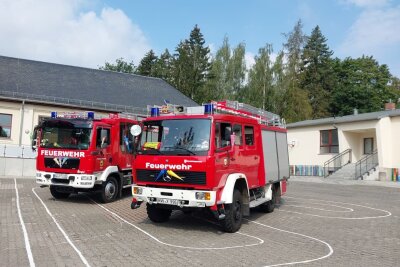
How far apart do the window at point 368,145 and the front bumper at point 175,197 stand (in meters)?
25.7

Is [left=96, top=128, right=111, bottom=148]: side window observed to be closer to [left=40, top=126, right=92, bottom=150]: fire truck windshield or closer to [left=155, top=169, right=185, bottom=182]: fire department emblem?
[left=40, top=126, right=92, bottom=150]: fire truck windshield

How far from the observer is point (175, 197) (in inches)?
342

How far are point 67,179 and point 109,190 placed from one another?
162 centimetres

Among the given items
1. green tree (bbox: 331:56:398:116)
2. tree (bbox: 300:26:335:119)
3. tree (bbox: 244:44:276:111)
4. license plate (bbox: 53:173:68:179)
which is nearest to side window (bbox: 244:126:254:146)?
license plate (bbox: 53:173:68:179)

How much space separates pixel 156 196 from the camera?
895cm

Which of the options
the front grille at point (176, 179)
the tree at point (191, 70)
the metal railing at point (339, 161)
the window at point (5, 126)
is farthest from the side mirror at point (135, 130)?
the tree at point (191, 70)

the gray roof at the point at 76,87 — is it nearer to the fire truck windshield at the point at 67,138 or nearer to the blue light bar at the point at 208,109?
the fire truck windshield at the point at 67,138

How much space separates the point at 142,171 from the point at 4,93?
20654mm

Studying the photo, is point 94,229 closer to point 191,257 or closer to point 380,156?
point 191,257

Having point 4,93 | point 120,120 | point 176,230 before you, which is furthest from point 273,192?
point 4,93

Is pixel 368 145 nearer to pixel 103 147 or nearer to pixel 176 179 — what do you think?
pixel 103 147

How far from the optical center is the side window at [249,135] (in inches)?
409

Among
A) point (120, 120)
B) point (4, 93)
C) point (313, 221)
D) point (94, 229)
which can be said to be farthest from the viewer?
point (4, 93)

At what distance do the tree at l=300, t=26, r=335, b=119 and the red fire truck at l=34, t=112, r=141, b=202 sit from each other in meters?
46.0
